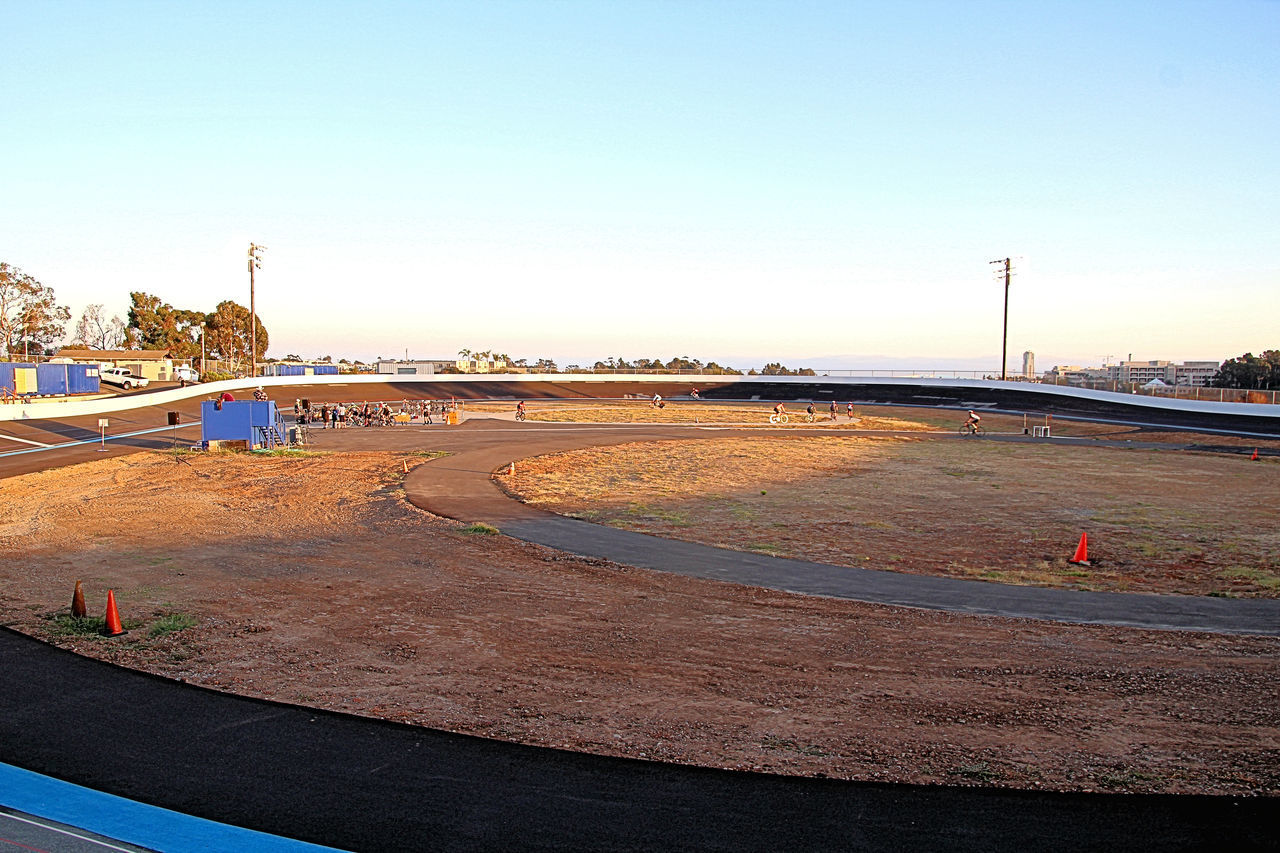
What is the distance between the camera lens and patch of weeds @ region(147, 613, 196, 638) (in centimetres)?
1076

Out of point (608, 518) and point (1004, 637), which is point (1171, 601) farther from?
point (608, 518)

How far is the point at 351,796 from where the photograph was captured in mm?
6504

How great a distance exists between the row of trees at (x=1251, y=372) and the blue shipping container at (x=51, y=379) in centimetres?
10767

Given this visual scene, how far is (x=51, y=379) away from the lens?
58.3m

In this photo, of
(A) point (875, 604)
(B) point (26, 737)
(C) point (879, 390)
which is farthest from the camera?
(C) point (879, 390)

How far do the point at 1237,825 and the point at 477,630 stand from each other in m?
8.51

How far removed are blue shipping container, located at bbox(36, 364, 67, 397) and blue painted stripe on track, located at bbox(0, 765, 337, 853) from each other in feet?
206

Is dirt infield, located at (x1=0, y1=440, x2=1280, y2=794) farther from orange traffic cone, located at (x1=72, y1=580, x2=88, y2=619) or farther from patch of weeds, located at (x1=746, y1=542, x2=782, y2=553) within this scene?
patch of weeds, located at (x1=746, y1=542, x2=782, y2=553)

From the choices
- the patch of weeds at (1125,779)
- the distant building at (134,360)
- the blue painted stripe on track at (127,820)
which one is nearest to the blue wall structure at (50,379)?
the distant building at (134,360)

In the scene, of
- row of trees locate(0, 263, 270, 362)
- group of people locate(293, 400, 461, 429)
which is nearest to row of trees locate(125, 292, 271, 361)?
row of trees locate(0, 263, 270, 362)

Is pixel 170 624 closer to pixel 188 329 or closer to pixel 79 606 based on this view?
pixel 79 606

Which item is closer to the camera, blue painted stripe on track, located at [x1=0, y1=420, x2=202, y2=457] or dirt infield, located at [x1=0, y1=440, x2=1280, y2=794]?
dirt infield, located at [x1=0, y1=440, x2=1280, y2=794]

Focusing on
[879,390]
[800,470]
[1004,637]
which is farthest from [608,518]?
[879,390]

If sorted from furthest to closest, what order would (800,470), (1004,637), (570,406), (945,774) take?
(570,406)
(800,470)
(1004,637)
(945,774)
